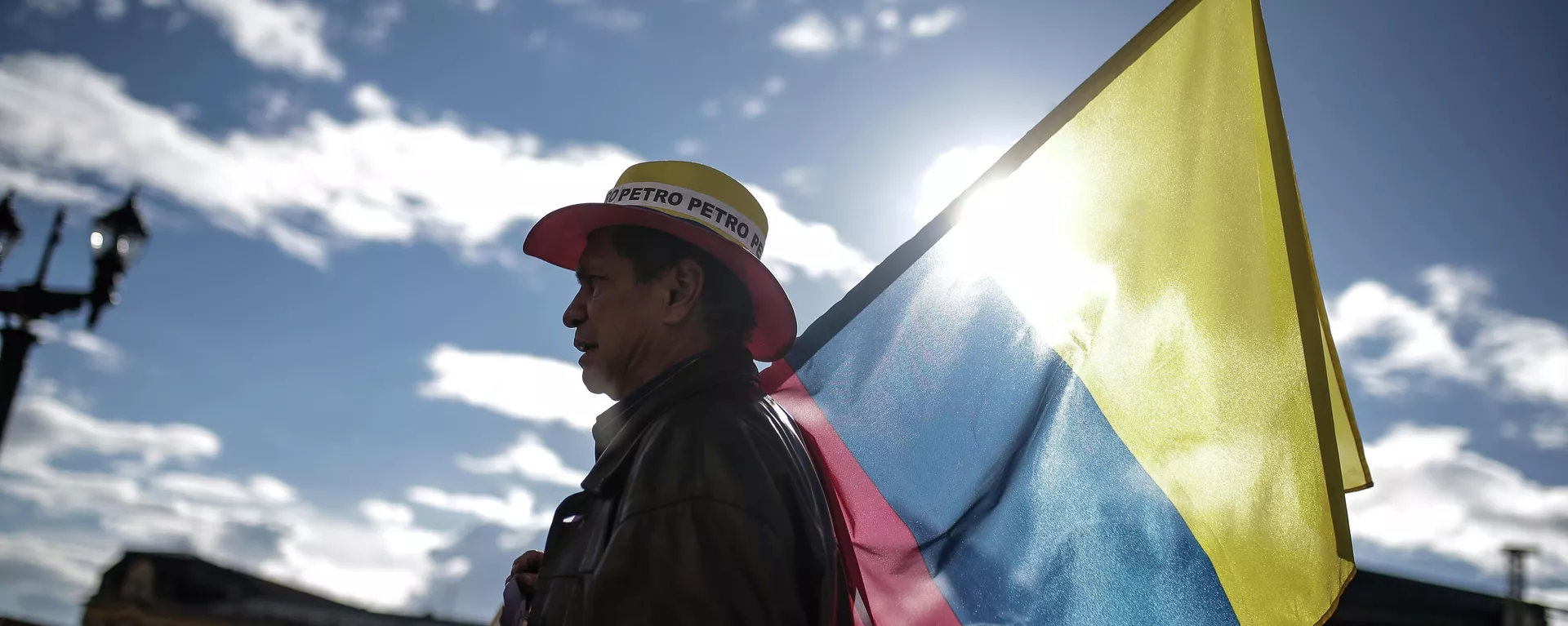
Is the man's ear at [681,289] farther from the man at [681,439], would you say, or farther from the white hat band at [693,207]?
the white hat band at [693,207]

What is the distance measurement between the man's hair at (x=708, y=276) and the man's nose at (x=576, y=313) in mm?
166

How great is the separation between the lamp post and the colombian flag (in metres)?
6.16

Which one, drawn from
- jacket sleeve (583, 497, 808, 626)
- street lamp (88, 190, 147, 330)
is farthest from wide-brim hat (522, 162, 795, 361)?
street lamp (88, 190, 147, 330)

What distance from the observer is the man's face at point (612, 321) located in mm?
2482

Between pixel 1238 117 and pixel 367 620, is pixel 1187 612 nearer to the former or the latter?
pixel 1238 117

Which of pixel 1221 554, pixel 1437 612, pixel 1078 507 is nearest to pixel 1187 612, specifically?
pixel 1221 554

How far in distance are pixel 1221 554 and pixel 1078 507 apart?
38 cm

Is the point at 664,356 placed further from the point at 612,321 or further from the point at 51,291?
the point at 51,291

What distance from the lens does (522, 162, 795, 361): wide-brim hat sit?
2.55 m

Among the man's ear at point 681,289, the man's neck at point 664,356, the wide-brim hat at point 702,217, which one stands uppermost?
the wide-brim hat at point 702,217

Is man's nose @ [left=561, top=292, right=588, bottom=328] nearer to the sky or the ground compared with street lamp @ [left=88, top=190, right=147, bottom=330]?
nearer to the ground

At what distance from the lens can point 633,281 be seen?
2537 millimetres

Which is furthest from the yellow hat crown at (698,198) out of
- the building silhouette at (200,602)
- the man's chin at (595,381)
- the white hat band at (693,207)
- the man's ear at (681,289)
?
the building silhouette at (200,602)

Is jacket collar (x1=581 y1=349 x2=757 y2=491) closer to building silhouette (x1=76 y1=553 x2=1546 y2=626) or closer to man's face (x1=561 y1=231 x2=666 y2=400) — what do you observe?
man's face (x1=561 y1=231 x2=666 y2=400)
